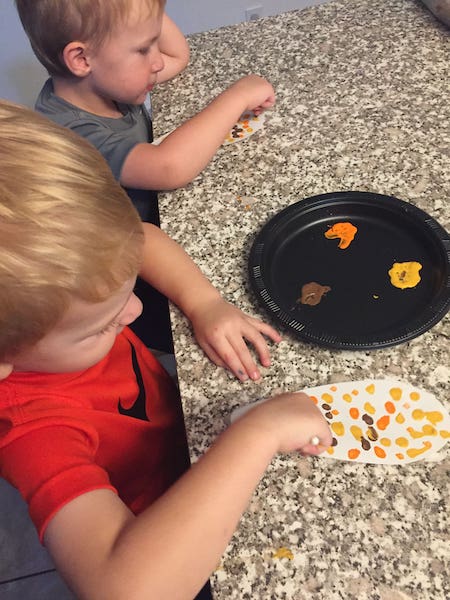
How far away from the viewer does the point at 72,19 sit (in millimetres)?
1079

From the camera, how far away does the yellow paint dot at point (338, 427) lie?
0.70 m

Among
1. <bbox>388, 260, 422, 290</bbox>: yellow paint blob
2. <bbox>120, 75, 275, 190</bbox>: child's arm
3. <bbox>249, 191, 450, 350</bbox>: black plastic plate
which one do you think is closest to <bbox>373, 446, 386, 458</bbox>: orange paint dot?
<bbox>249, 191, 450, 350</bbox>: black plastic plate

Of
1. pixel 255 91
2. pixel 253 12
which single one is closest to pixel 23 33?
pixel 253 12

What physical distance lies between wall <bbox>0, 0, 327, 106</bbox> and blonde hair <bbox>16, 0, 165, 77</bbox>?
1329mm

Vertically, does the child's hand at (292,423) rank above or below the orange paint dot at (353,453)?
above

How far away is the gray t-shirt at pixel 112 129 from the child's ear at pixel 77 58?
0.27 ft

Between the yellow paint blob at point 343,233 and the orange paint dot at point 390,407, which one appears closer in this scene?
the orange paint dot at point 390,407

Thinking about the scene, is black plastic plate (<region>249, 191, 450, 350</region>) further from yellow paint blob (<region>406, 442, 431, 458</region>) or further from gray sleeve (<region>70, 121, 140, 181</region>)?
gray sleeve (<region>70, 121, 140, 181</region>)

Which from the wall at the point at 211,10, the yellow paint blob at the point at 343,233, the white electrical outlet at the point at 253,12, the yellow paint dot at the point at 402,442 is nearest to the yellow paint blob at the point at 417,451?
the yellow paint dot at the point at 402,442

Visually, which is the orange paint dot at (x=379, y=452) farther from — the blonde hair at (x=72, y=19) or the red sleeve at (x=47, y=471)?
the blonde hair at (x=72, y=19)

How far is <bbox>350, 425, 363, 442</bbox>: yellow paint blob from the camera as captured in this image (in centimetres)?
69

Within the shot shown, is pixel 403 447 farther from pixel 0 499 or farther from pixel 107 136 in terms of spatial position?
pixel 0 499

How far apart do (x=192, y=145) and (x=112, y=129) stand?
1.07ft

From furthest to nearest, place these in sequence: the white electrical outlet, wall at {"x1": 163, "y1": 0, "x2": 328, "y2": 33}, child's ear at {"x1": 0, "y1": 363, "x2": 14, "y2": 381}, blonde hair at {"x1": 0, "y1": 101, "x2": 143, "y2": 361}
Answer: the white electrical outlet, wall at {"x1": 163, "y1": 0, "x2": 328, "y2": 33}, child's ear at {"x1": 0, "y1": 363, "x2": 14, "y2": 381}, blonde hair at {"x1": 0, "y1": 101, "x2": 143, "y2": 361}
